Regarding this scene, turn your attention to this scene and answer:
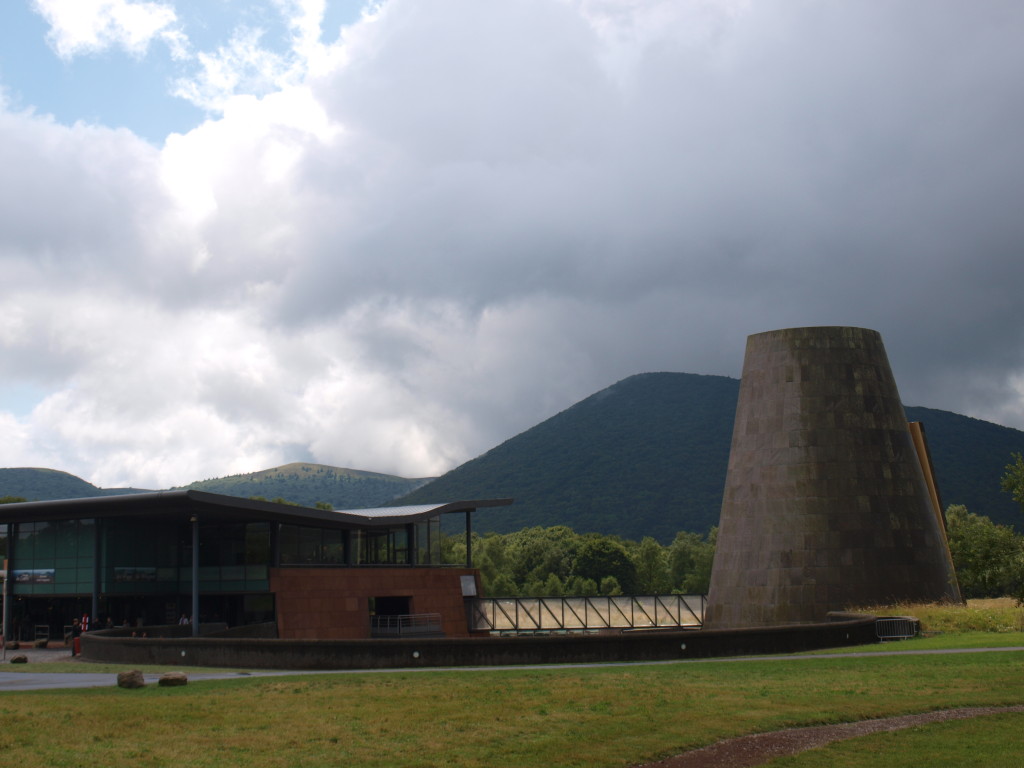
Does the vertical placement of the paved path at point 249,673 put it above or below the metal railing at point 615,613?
above

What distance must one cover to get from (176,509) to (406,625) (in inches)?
590

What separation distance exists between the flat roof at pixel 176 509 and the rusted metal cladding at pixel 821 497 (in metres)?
19.6

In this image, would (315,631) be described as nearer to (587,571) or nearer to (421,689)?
(421,689)

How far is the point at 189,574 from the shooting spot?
52.4 metres

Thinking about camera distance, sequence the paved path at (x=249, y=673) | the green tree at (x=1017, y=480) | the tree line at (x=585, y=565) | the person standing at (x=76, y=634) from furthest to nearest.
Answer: the tree line at (x=585, y=565) < the green tree at (x=1017, y=480) < the person standing at (x=76, y=634) < the paved path at (x=249, y=673)

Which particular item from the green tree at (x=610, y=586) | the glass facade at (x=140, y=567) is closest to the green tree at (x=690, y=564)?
the green tree at (x=610, y=586)

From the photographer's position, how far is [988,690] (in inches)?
798

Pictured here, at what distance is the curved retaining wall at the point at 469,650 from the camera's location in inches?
1079

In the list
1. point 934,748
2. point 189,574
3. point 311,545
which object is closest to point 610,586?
point 311,545

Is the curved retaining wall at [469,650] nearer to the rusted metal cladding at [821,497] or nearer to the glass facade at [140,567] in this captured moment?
the rusted metal cladding at [821,497]

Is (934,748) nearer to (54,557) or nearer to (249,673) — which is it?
(249,673)

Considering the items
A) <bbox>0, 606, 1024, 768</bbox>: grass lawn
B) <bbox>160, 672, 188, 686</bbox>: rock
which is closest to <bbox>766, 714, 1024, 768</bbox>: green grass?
<bbox>0, 606, 1024, 768</bbox>: grass lawn

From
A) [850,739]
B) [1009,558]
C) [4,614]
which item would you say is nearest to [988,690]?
[850,739]

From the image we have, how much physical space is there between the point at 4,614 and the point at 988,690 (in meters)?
45.7
